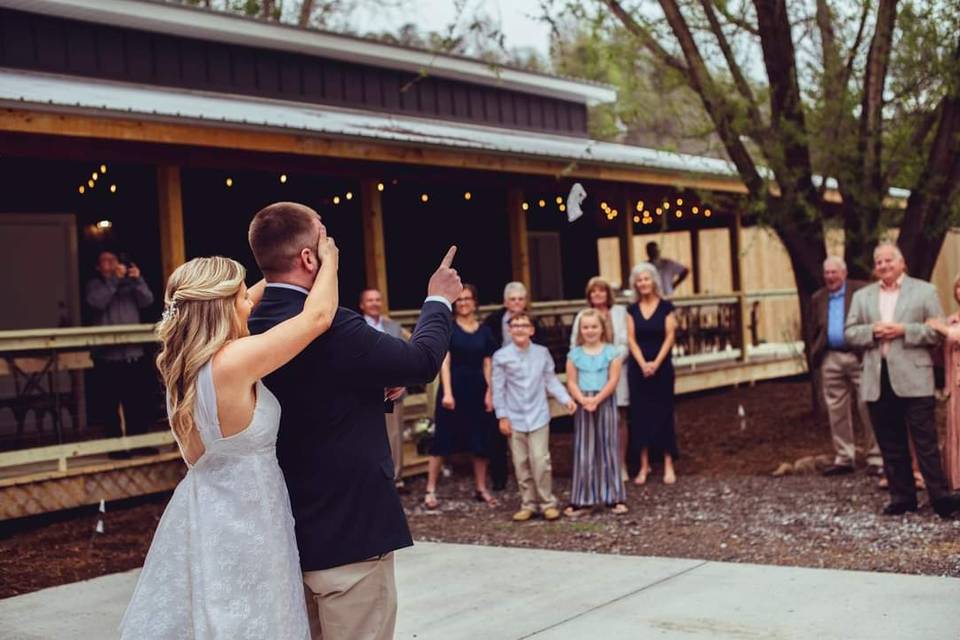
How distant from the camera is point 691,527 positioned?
28.7ft

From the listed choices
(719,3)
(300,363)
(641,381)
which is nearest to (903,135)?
(719,3)

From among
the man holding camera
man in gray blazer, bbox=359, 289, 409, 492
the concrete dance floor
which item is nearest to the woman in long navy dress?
man in gray blazer, bbox=359, 289, 409, 492

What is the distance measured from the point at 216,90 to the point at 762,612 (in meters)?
11.0

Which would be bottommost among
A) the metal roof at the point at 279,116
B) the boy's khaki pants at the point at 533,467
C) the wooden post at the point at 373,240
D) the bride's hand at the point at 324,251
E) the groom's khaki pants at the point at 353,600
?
the boy's khaki pants at the point at 533,467

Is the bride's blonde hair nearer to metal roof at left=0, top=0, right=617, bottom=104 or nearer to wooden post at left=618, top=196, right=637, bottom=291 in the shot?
metal roof at left=0, top=0, right=617, bottom=104

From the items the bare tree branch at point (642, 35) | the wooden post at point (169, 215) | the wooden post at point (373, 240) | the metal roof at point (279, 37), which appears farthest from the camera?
the metal roof at point (279, 37)

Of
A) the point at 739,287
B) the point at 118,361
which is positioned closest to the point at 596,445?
the point at 118,361

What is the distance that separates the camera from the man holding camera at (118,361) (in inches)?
405

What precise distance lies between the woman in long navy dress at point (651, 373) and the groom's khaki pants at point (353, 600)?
7.61 m

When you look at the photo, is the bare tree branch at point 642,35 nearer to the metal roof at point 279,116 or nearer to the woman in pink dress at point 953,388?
the metal roof at point 279,116

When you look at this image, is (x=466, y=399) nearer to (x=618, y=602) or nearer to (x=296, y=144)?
(x=296, y=144)

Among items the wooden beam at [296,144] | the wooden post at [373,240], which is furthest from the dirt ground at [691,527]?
the wooden beam at [296,144]

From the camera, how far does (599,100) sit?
68.0ft

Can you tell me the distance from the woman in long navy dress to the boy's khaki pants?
176 centimetres
